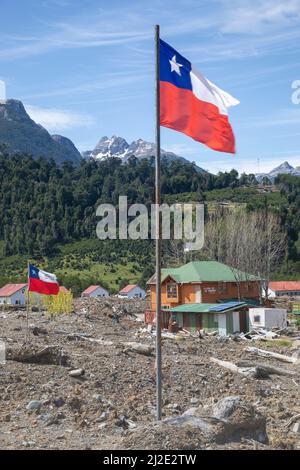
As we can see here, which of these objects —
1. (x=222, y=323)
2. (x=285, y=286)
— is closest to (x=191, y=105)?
(x=222, y=323)

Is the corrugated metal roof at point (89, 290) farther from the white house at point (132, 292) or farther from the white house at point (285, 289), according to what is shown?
the white house at point (285, 289)

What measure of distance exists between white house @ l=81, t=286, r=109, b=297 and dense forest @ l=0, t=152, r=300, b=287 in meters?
13.8

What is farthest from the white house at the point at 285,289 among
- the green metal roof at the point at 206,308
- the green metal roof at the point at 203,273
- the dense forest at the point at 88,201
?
the green metal roof at the point at 206,308

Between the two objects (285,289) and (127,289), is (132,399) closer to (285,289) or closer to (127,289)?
(127,289)

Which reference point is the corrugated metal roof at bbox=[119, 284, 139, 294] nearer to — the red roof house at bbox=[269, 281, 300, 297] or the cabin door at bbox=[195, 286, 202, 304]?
the red roof house at bbox=[269, 281, 300, 297]

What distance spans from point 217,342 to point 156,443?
2183 centimetres

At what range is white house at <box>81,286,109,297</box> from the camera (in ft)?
254

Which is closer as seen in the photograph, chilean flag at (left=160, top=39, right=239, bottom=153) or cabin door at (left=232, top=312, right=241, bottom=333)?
chilean flag at (left=160, top=39, right=239, bottom=153)

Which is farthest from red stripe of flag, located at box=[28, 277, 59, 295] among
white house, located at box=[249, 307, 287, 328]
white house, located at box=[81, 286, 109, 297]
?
white house, located at box=[81, 286, 109, 297]

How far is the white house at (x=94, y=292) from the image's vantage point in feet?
254

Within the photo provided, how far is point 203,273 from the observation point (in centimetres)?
4647

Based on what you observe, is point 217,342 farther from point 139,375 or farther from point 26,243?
point 26,243

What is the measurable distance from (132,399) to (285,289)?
68517mm

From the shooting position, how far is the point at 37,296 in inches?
2349
